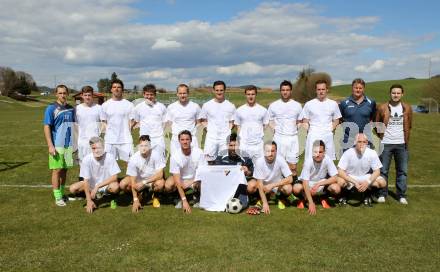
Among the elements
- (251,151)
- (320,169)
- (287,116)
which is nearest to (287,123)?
(287,116)

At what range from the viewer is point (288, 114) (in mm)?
7695

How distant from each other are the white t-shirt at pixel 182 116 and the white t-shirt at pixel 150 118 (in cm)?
20

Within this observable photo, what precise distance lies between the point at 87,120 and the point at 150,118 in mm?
1257

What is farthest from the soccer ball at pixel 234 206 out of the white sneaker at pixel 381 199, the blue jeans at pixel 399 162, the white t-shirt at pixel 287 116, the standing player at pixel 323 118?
the blue jeans at pixel 399 162

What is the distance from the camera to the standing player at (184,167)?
22.9ft

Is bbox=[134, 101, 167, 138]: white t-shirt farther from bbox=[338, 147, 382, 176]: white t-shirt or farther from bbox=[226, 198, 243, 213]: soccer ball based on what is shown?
bbox=[338, 147, 382, 176]: white t-shirt

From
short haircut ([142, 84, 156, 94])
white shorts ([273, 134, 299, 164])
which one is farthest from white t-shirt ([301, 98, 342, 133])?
short haircut ([142, 84, 156, 94])

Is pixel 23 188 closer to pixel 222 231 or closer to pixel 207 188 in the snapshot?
pixel 207 188

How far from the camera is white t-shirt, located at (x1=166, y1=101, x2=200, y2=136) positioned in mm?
7754

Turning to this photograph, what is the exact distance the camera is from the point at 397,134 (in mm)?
7352

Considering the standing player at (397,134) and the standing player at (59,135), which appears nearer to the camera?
the standing player at (59,135)

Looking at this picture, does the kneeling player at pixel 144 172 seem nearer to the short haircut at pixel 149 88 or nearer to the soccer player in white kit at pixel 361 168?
the short haircut at pixel 149 88

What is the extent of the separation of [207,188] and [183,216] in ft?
2.44

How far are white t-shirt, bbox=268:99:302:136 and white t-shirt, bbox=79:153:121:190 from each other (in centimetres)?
331
